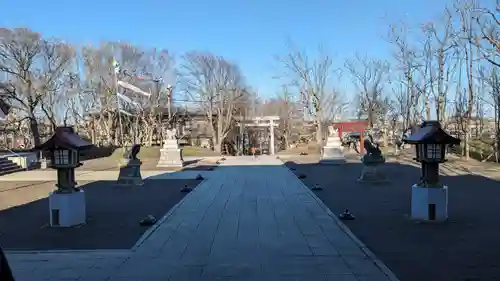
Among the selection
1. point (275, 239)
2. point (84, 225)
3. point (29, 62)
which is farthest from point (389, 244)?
point (29, 62)

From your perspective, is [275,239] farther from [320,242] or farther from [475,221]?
[475,221]

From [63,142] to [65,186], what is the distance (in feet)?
2.54

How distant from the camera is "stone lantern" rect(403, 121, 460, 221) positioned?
7.86 meters

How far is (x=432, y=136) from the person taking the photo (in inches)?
315

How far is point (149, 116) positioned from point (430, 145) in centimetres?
3407

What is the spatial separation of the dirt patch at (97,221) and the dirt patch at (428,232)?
3595 millimetres

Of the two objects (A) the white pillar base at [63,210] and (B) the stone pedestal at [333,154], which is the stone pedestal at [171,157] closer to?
(B) the stone pedestal at [333,154]

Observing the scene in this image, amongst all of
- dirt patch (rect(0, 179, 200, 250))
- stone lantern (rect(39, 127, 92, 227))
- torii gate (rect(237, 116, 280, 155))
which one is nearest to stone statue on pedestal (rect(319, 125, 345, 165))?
dirt patch (rect(0, 179, 200, 250))

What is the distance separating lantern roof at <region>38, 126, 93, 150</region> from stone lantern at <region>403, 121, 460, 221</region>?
19.9ft

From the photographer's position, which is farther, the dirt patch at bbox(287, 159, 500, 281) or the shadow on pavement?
the shadow on pavement

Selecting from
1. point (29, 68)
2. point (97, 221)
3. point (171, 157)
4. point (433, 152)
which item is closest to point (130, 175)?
point (97, 221)

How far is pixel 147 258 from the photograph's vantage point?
18.7ft

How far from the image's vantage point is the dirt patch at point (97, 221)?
6672 millimetres

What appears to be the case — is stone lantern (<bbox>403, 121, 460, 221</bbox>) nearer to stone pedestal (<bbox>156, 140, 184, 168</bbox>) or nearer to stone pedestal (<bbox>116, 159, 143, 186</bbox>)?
stone pedestal (<bbox>116, 159, 143, 186</bbox>)
